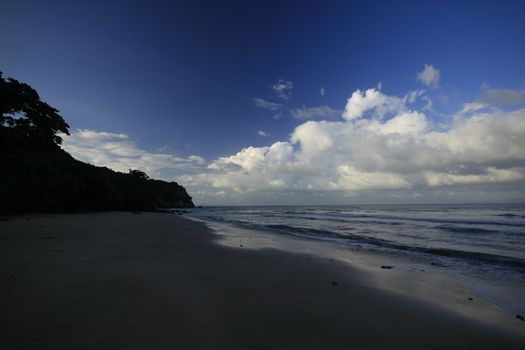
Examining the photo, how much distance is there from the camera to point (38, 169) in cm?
2736

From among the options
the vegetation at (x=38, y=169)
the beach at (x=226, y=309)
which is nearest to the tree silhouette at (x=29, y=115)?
the vegetation at (x=38, y=169)

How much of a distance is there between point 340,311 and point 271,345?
1.91 meters

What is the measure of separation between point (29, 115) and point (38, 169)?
59.1ft

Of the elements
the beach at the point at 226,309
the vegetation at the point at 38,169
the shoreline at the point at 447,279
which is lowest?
the shoreline at the point at 447,279

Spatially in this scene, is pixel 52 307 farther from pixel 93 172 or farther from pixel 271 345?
pixel 93 172

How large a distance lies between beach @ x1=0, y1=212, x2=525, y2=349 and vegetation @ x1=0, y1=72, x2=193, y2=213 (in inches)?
911

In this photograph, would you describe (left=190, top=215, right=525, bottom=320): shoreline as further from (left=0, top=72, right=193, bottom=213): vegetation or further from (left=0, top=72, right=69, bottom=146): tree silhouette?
(left=0, top=72, right=69, bottom=146): tree silhouette

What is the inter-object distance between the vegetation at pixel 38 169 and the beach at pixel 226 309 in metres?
23.1

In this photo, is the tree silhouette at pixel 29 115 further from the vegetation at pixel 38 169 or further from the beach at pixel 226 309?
the beach at pixel 226 309

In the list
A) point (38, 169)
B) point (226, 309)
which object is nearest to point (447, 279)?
point (226, 309)

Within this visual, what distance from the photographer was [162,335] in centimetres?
323

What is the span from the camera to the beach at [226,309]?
127 inches

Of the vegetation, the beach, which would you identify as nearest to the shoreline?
the beach

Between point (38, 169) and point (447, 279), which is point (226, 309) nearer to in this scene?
point (447, 279)
